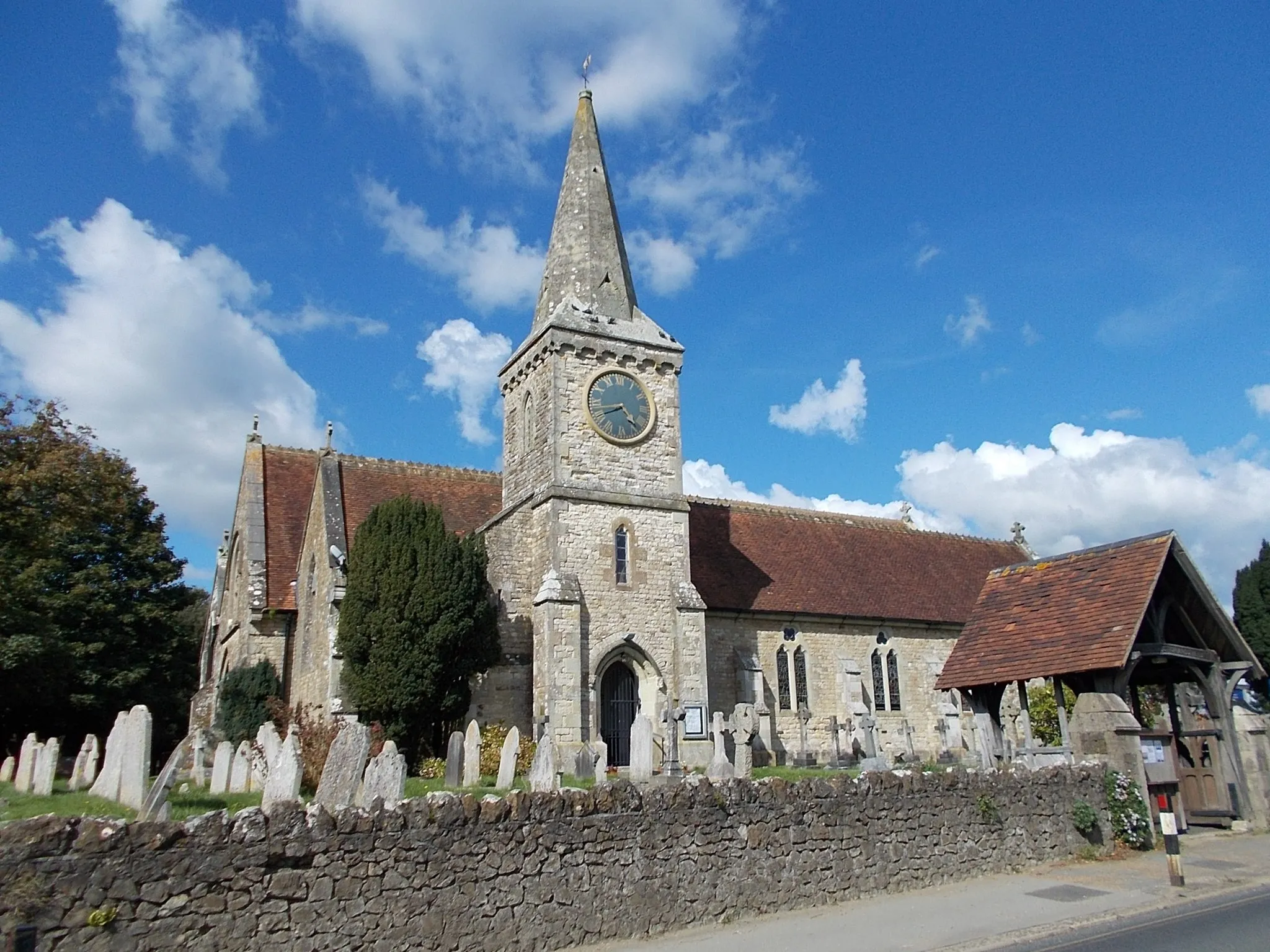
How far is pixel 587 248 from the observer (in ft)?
85.0

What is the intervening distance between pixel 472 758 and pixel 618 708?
6.70 meters

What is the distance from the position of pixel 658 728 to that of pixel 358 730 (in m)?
13.7

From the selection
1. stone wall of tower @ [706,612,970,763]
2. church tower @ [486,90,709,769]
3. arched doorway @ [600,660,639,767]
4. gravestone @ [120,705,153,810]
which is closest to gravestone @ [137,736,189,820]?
gravestone @ [120,705,153,810]

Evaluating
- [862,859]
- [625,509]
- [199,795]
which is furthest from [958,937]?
[625,509]

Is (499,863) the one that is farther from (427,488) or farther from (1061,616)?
(427,488)

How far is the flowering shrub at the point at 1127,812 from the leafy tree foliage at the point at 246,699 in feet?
61.5

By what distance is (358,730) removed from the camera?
8.74m

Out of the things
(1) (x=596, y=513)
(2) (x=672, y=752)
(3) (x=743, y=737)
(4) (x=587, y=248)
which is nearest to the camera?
(2) (x=672, y=752)

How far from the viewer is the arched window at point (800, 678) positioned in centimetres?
2680

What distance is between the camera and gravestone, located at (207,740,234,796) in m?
15.3

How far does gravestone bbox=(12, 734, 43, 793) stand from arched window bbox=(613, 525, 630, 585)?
39.4ft

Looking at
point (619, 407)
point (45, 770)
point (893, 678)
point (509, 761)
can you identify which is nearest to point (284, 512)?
point (619, 407)

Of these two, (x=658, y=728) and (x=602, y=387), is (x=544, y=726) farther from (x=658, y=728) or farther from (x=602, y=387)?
(x=602, y=387)

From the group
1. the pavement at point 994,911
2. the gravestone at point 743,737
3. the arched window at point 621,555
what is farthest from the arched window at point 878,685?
the pavement at point 994,911
